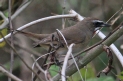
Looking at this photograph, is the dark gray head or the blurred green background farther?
the blurred green background

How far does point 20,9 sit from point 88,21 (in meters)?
0.79

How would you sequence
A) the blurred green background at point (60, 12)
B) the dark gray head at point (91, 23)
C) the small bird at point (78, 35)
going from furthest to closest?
the blurred green background at point (60, 12) → the dark gray head at point (91, 23) → the small bird at point (78, 35)

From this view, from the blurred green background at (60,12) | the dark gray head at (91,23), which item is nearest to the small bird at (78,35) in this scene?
the dark gray head at (91,23)

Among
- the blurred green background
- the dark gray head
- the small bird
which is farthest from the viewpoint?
the blurred green background

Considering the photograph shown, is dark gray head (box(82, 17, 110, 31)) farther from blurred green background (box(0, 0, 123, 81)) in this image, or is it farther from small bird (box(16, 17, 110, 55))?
blurred green background (box(0, 0, 123, 81))

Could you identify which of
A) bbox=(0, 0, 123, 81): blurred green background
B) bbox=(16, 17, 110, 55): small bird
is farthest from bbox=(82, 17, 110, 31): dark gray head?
bbox=(0, 0, 123, 81): blurred green background

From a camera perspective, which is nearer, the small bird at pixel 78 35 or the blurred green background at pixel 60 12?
the small bird at pixel 78 35

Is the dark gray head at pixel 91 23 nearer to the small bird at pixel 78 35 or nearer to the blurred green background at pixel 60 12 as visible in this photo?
the small bird at pixel 78 35

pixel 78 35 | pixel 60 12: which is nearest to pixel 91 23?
pixel 78 35

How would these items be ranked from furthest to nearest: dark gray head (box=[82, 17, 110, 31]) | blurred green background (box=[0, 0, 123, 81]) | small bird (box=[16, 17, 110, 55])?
blurred green background (box=[0, 0, 123, 81]), dark gray head (box=[82, 17, 110, 31]), small bird (box=[16, 17, 110, 55])

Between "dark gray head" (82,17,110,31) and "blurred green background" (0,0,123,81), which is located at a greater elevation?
"blurred green background" (0,0,123,81)

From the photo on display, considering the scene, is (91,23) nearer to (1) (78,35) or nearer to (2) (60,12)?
(1) (78,35)

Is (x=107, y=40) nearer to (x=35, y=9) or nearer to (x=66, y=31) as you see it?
(x=66, y=31)

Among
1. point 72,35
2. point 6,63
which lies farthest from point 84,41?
point 6,63
